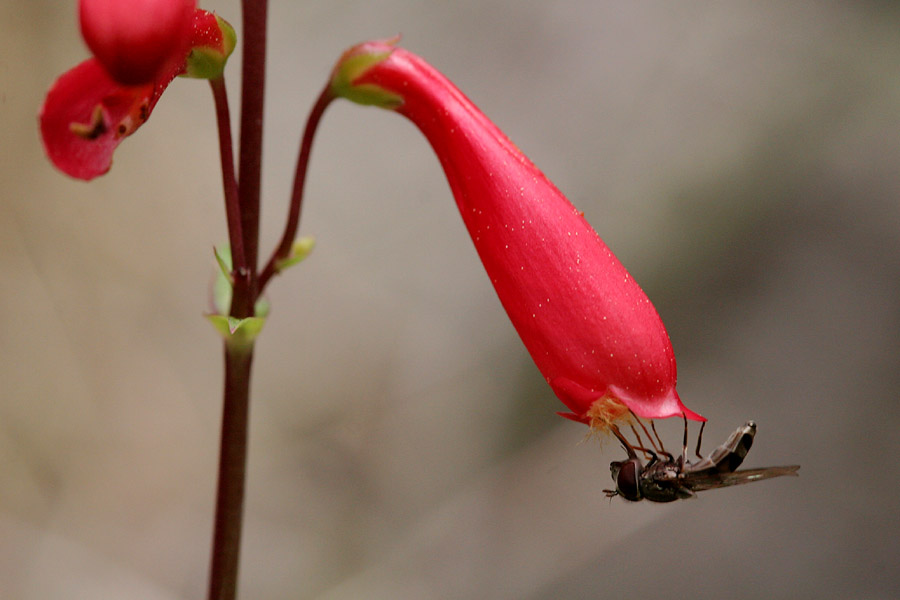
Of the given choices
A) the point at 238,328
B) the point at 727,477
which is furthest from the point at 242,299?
the point at 727,477

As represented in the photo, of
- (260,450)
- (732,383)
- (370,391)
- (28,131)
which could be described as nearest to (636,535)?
(732,383)

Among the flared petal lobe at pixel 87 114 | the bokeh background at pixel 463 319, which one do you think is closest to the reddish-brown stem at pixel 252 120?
the flared petal lobe at pixel 87 114

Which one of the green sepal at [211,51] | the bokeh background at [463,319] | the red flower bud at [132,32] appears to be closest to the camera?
the red flower bud at [132,32]

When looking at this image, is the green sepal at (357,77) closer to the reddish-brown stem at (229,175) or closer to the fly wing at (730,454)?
the reddish-brown stem at (229,175)

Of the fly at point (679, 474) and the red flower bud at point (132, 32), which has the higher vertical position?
the red flower bud at point (132, 32)

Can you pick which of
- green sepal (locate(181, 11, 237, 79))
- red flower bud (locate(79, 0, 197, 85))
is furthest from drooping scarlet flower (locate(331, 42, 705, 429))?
red flower bud (locate(79, 0, 197, 85))

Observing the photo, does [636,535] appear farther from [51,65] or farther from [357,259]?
[51,65]
